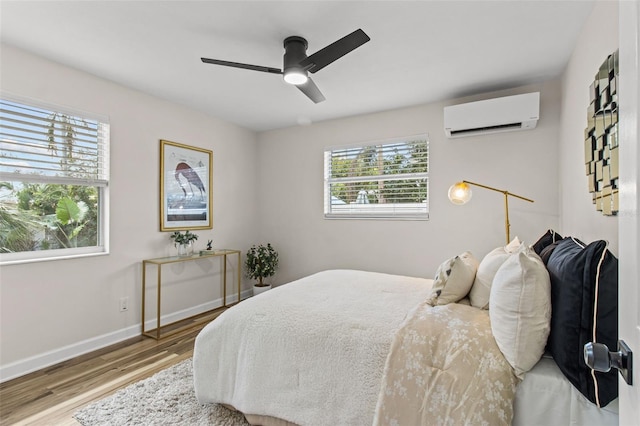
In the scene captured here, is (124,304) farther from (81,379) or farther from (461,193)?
(461,193)

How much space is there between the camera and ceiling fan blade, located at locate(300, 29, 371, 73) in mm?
1903

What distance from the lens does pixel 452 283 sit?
195 cm

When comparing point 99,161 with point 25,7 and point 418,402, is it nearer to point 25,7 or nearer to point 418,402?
point 25,7

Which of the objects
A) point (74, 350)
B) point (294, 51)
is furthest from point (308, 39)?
point (74, 350)

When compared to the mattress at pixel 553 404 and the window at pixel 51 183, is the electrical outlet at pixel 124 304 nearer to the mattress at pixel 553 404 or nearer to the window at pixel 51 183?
the window at pixel 51 183

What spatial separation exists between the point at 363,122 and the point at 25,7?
10.3 feet

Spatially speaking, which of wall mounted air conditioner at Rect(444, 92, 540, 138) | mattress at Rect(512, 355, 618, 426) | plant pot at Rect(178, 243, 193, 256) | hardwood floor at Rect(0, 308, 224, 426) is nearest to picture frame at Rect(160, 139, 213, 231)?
plant pot at Rect(178, 243, 193, 256)

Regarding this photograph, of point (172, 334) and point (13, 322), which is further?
point (172, 334)

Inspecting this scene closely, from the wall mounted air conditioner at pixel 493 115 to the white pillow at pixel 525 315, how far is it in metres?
2.07

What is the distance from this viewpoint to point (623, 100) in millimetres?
672

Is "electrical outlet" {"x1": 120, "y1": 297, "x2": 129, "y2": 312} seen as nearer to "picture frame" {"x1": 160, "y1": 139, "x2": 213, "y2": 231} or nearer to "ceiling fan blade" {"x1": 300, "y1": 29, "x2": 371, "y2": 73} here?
"picture frame" {"x1": 160, "y1": 139, "x2": 213, "y2": 231}

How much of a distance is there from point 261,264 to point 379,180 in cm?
189

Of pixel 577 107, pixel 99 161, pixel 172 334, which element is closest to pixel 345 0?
pixel 577 107

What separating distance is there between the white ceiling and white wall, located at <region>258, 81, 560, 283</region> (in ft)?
1.63
